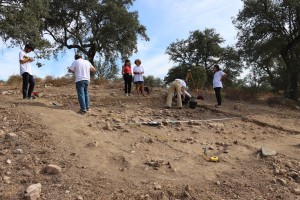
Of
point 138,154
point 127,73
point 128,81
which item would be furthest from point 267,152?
point 128,81

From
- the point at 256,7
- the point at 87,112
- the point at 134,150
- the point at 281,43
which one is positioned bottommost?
the point at 134,150

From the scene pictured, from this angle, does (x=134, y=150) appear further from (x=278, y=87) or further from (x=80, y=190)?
(x=278, y=87)

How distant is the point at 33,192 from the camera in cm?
523

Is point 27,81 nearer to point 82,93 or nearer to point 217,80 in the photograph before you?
point 82,93

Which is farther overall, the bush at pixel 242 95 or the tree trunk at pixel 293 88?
the tree trunk at pixel 293 88

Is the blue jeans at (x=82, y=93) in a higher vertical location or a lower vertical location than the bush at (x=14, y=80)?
lower

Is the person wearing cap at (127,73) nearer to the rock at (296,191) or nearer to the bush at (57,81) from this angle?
the bush at (57,81)

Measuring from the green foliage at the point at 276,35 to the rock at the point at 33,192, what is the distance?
14370 millimetres

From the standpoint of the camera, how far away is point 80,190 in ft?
18.1

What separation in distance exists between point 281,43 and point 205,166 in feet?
41.6

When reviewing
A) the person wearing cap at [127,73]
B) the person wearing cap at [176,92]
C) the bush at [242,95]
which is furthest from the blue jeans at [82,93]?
the bush at [242,95]

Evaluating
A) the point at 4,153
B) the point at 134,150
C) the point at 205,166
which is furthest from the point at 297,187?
the point at 4,153

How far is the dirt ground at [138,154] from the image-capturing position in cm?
574

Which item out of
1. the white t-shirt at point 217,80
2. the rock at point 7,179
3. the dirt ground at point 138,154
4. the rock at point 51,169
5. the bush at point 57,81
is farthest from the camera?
the bush at point 57,81
